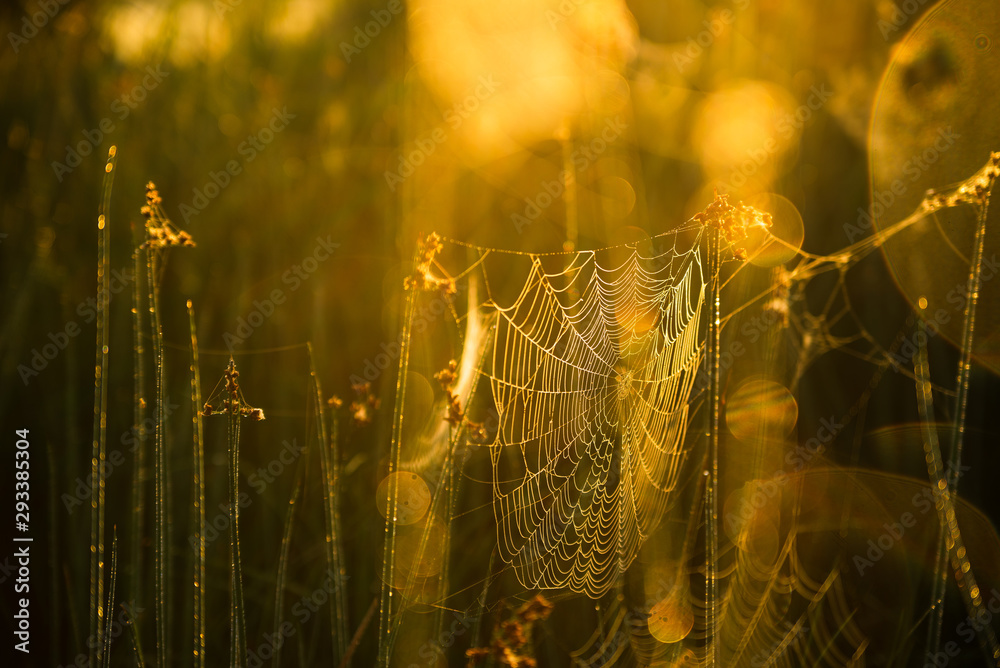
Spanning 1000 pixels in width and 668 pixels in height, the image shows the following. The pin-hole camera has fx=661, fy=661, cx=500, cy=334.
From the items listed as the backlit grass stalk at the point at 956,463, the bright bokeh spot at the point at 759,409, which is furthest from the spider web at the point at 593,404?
the backlit grass stalk at the point at 956,463

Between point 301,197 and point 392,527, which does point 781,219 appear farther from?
point 392,527

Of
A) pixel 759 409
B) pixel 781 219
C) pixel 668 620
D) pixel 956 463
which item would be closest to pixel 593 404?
pixel 759 409

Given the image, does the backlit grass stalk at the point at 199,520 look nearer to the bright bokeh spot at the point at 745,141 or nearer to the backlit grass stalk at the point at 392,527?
the backlit grass stalk at the point at 392,527

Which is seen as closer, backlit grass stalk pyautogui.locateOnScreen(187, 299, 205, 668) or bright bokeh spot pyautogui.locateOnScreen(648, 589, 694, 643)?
backlit grass stalk pyautogui.locateOnScreen(187, 299, 205, 668)

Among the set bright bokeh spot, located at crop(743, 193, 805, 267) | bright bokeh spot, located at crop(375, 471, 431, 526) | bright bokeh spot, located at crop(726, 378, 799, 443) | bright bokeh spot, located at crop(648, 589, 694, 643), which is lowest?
bright bokeh spot, located at crop(648, 589, 694, 643)

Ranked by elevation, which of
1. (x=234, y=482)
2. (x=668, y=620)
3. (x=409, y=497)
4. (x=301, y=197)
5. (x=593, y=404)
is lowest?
(x=668, y=620)

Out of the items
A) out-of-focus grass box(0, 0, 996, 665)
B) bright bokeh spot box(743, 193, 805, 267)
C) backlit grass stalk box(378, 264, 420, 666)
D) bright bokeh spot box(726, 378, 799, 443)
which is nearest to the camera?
backlit grass stalk box(378, 264, 420, 666)

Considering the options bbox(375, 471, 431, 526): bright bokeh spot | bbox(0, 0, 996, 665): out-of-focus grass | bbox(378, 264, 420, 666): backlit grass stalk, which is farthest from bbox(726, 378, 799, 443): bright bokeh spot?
bbox(378, 264, 420, 666): backlit grass stalk

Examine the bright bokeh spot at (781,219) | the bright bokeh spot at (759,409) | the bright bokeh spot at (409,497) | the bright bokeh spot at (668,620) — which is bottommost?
the bright bokeh spot at (668,620)

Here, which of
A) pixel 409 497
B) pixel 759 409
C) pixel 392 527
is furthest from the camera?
pixel 759 409

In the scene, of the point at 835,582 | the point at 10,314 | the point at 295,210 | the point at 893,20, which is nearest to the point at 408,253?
the point at 295,210

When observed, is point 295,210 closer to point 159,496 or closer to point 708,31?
point 159,496

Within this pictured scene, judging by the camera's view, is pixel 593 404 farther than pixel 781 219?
No

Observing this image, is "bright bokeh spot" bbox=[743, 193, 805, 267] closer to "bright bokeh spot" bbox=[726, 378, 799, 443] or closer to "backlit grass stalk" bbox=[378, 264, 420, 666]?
"bright bokeh spot" bbox=[726, 378, 799, 443]
